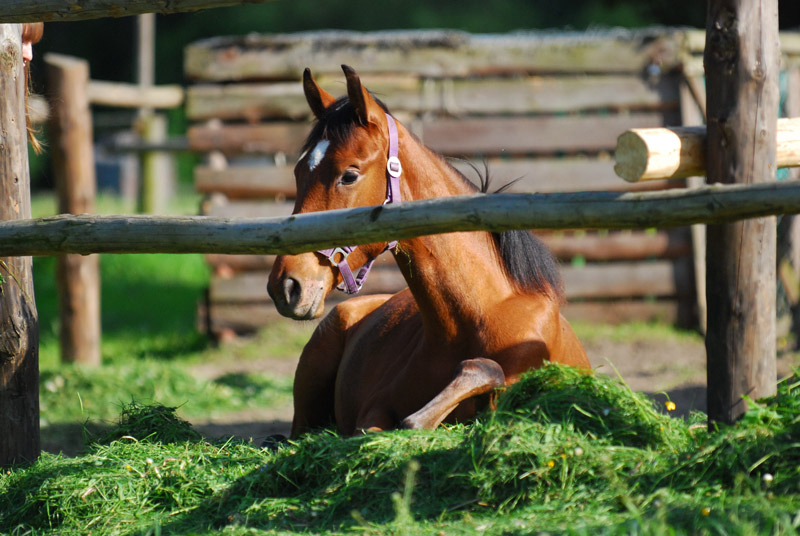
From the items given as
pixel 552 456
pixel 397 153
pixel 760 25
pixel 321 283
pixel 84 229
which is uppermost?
pixel 760 25

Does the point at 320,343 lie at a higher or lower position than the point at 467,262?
lower

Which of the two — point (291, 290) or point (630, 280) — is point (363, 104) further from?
point (630, 280)

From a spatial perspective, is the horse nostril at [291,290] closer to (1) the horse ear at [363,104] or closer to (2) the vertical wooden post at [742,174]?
(1) the horse ear at [363,104]

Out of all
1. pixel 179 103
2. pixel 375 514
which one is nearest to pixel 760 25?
pixel 375 514

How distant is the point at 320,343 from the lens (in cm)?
517

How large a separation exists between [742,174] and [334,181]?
1.64 metres

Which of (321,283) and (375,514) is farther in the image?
(321,283)

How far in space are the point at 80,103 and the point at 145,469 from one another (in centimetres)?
535

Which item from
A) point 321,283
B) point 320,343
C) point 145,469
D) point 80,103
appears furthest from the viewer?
point 80,103

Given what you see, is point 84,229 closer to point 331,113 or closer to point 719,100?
point 331,113

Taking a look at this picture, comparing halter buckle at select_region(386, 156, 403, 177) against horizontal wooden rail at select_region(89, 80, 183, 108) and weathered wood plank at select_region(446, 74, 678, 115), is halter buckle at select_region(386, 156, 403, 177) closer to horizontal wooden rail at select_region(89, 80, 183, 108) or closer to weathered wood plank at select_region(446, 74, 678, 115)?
weathered wood plank at select_region(446, 74, 678, 115)

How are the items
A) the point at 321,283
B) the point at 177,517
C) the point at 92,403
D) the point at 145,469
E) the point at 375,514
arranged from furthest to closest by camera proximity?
the point at 92,403 < the point at 321,283 < the point at 145,469 < the point at 177,517 < the point at 375,514

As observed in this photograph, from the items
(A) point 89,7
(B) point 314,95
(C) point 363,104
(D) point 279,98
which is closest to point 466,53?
(D) point 279,98

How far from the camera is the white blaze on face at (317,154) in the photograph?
376 cm
